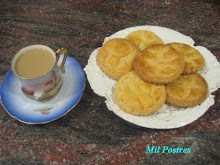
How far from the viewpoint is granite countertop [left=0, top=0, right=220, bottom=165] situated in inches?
38.4

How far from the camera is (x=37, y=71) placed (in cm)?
100

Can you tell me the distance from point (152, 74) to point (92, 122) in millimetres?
368

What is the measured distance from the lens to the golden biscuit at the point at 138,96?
39.0 inches

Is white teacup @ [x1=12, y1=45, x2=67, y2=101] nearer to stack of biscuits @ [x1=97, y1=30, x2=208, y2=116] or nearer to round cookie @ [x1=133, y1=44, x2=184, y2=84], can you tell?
stack of biscuits @ [x1=97, y1=30, x2=208, y2=116]

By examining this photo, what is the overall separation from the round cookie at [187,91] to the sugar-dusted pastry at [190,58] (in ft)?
0.13

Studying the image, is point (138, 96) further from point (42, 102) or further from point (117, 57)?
point (42, 102)

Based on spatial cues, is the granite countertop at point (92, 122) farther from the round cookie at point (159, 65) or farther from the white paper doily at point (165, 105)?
the round cookie at point (159, 65)

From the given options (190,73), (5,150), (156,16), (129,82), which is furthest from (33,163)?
(156,16)

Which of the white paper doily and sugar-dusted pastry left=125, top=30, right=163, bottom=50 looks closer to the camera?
the white paper doily

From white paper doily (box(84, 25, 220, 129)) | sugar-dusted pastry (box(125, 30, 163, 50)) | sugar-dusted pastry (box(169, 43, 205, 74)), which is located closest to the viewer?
white paper doily (box(84, 25, 220, 129))

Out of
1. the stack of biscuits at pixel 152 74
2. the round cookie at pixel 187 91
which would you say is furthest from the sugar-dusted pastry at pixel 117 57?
the round cookie at pixel 187 91

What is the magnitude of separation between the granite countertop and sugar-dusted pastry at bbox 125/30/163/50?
254 millimetres

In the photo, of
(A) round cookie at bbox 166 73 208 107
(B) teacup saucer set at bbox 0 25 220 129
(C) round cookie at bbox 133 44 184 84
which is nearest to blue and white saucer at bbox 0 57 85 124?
(B) teacup saucer set at bbox 0 25 220 129

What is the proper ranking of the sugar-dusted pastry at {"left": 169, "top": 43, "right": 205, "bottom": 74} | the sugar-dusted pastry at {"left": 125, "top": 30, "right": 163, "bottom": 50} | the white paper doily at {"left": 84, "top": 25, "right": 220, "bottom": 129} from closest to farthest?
the white paper doily at {"left": 84, "top": 25, "right": 220, "bottom": 129} → the sugar-dusted pastry at {"left": 169, "top": 43, "right": 205, "bottom": 74} → the sugar-dusted pastry at {"left": 125, "top": 30, "right": 163, "bottom": 50}
